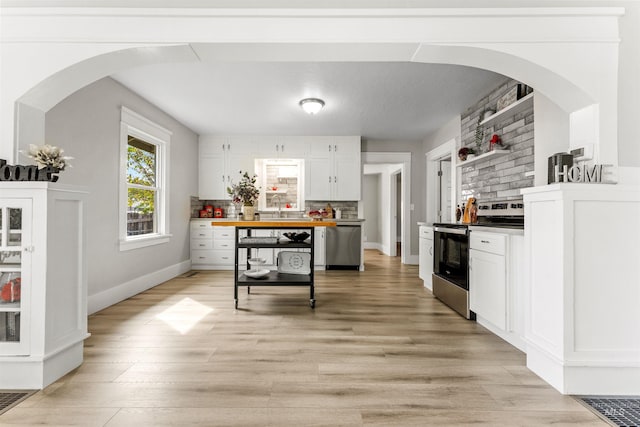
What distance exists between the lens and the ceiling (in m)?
3.46

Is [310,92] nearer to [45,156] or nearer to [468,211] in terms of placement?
[468,211]

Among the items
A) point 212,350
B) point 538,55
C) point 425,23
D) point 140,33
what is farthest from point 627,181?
point 140,33

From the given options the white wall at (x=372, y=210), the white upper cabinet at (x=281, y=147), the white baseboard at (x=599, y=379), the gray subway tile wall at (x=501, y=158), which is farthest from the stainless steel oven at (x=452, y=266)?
the white wall at (x=372, y=210)

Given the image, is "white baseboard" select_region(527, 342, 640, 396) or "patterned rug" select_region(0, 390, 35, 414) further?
"white baseboard" select_region(527, 342, 640, 396)

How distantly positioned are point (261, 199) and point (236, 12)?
4.54m

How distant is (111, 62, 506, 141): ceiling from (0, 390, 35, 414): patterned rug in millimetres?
2811

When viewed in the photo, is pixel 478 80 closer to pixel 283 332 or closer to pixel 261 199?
pixel 283 332

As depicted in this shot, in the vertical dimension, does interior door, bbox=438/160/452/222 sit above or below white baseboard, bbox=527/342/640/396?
above

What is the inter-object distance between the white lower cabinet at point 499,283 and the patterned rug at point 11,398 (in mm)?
2981

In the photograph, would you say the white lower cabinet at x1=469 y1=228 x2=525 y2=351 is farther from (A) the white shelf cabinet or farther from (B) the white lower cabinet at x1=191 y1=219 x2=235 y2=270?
(B) the white lower cabinet at x1=191 y1=219 x2=235 y2=270

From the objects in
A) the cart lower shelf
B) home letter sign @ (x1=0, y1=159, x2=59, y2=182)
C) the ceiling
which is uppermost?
the ceiling

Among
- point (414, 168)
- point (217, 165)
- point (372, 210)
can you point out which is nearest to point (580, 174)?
point (414, 168)

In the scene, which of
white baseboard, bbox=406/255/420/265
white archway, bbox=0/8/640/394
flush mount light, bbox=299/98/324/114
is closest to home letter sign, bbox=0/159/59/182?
white archway, bbox=0/8/640/394

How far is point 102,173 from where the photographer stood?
11.9 ft
